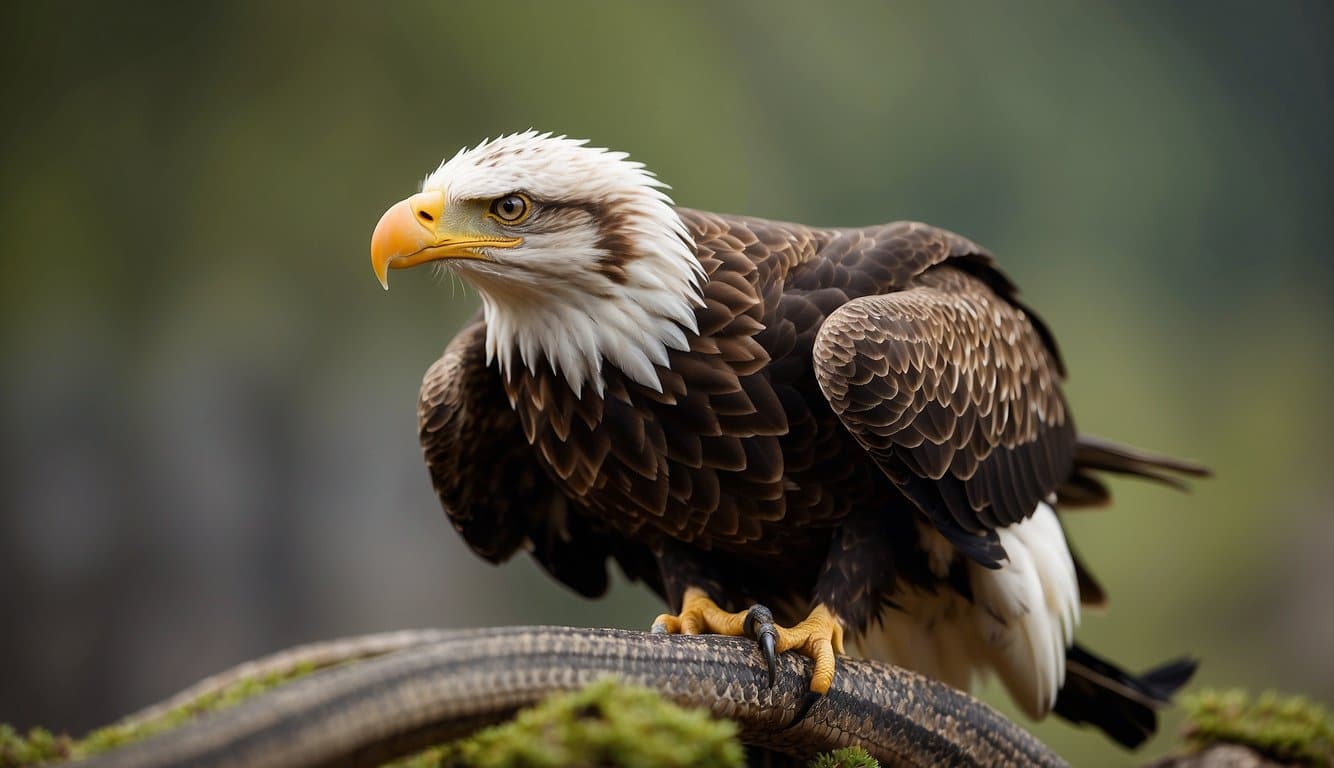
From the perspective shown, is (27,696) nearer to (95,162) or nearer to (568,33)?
(95,162)

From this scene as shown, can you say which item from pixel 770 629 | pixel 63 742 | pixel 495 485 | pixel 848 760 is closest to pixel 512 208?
pixel 495 485

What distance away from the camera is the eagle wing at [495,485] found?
266 cm

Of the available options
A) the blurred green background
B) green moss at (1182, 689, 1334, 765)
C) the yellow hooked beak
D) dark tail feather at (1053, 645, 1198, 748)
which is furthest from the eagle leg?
the blurred green background

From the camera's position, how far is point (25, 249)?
5.12m

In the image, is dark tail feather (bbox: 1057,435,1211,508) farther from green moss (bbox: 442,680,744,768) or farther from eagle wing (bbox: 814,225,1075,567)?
green moss (bbox: 442,680,744,768)

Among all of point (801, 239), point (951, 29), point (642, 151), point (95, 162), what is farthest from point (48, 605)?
point (951, 29)

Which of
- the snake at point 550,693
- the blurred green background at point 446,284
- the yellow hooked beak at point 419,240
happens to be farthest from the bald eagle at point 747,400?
the blurred green background at point 446,284

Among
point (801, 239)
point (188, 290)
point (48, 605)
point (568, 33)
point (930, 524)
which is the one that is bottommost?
point (48, 605)

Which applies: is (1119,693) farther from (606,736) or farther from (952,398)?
(606,736)

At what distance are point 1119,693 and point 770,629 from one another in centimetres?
149

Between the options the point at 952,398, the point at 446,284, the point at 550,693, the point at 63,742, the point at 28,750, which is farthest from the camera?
the point at 446,284

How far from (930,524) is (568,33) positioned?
3.76m

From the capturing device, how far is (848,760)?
2.01 m

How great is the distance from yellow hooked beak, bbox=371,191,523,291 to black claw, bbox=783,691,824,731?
44.7 inches
